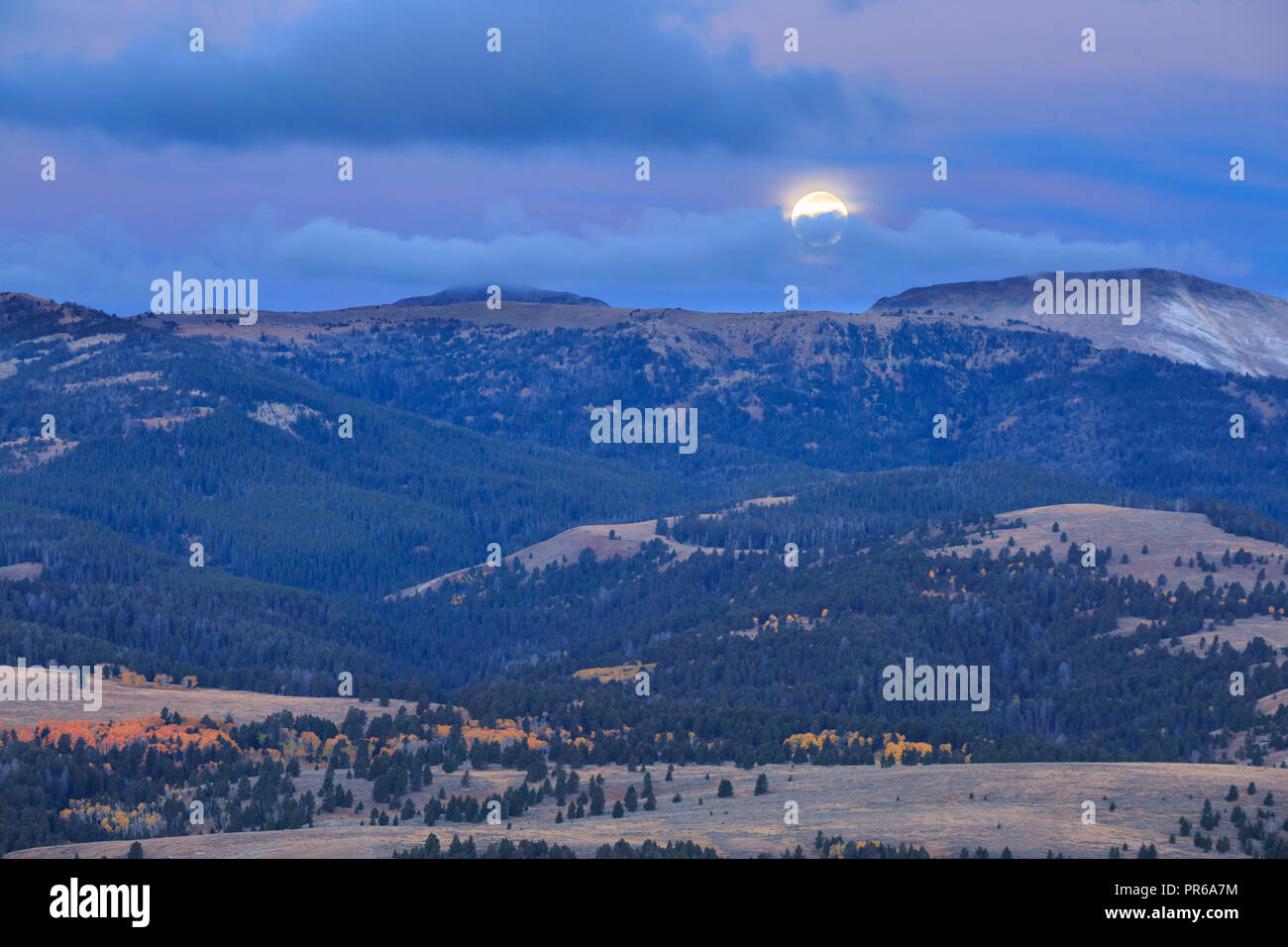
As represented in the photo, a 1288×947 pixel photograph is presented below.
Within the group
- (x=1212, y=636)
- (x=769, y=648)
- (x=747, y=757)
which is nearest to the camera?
(x=747, y=757)

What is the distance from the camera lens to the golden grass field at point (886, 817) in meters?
79.6

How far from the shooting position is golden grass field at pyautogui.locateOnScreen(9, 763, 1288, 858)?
79.6m

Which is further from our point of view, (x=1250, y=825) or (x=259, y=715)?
(x=259, y=715)

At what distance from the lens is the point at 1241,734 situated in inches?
5645

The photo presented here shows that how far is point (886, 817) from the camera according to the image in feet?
289

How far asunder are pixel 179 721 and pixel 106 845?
166 feet

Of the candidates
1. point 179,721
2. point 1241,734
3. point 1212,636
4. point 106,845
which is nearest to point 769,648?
point 1212,636

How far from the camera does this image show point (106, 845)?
284ft
